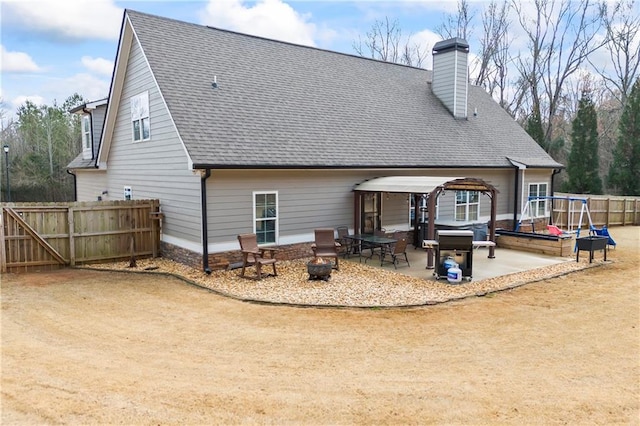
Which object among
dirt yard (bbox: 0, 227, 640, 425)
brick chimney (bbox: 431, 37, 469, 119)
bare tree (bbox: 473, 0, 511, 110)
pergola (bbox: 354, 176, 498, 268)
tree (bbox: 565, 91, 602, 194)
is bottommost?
dirt yard (bbox: 0, 227, 640, 425)

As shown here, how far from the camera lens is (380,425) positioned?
4.32m

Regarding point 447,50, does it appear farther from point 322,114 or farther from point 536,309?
point 536,309

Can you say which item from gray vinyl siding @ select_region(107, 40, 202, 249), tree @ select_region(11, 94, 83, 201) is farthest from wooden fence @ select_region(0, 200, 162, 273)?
tree @ select_region(11, 94, 83, 201)

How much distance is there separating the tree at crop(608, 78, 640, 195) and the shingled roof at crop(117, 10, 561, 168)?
1079cm

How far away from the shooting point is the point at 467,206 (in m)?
17.4

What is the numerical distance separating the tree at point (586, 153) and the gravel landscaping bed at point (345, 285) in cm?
1874

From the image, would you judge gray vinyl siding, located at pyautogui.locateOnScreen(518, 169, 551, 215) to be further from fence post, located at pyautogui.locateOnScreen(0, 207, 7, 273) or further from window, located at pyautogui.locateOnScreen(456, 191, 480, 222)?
fence post, located at pyautogui.locateOnScreen(0, 207, 7, 273)

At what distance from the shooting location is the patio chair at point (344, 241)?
13.5 meters

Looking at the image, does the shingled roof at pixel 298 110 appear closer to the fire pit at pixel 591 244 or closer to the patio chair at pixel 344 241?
the patio chair at pixel 344 241

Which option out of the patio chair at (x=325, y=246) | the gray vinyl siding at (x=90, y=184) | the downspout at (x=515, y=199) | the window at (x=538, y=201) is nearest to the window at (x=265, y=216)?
the patio chair at (x=325, y=246)

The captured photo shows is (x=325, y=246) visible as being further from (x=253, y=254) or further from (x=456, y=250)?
(x=456, y=250)

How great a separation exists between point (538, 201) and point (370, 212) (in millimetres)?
9342

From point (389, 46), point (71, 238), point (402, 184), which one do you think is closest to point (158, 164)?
point (71, 238)

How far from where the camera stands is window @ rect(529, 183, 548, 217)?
19.5 m
